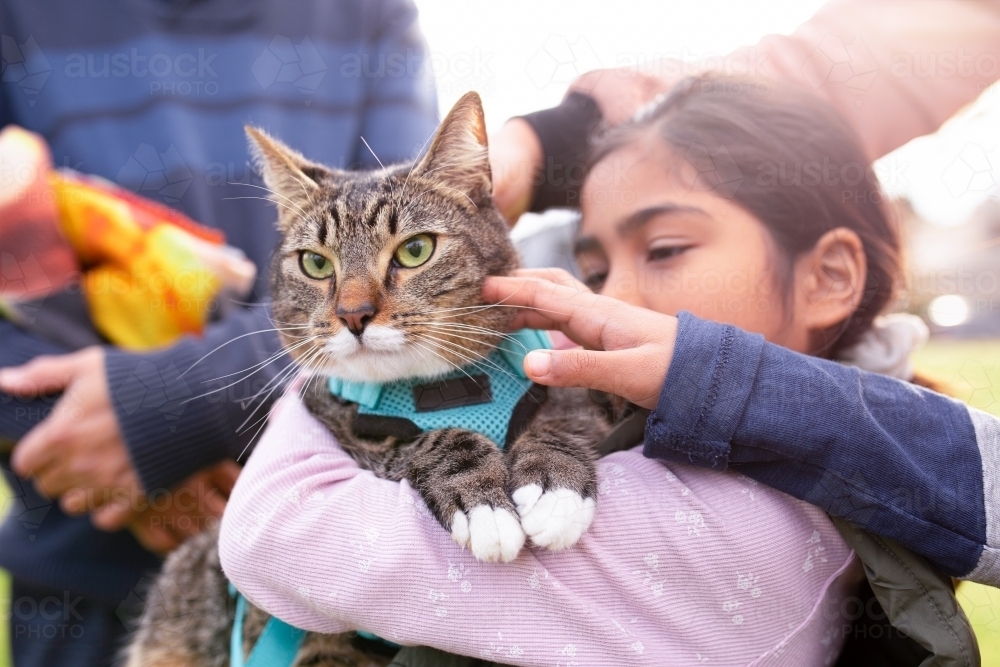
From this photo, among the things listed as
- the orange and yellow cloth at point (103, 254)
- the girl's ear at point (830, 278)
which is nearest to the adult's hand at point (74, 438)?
the orange and yellow cloth at point (103, 254)

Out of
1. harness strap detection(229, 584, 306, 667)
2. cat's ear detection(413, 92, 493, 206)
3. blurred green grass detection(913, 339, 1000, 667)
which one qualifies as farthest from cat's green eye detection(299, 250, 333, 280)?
blurred green grass detection(913, 339, 1000, 667)

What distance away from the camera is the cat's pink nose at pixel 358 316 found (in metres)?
0.92

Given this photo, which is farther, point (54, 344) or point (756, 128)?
point (54, 344)

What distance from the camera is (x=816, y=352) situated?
1161mm

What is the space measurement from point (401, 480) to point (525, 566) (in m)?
0.23

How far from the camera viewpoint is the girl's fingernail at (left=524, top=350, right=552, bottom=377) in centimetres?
76

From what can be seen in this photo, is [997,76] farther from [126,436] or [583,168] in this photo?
[126,436]

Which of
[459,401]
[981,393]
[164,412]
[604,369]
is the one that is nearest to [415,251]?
[459,401]

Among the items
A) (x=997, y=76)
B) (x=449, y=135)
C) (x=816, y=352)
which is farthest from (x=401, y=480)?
(x=997, y=76)

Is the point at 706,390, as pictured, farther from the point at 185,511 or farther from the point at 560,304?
the point at 185,511

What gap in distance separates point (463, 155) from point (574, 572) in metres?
0.73

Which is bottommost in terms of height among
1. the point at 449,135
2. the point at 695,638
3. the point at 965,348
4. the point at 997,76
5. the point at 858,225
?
the point at 695,638

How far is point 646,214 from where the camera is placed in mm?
1098

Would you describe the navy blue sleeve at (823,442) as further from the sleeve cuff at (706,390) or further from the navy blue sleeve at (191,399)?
the navy blue sleeve at (191,399)
